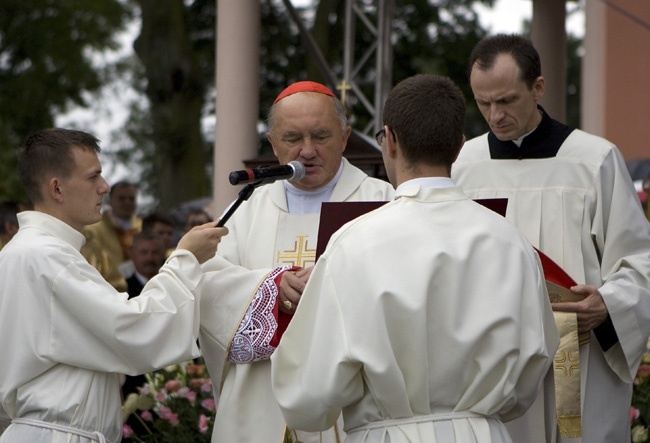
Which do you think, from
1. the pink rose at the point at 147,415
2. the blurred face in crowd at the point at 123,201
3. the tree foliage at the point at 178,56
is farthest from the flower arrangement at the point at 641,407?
the tree foliage at the point at 178,56

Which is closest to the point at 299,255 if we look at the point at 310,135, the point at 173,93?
the point at 310,135

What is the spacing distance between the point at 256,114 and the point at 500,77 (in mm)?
3855

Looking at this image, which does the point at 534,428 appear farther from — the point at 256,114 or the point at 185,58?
the point at 185,58

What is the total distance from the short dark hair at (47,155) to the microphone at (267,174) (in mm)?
792

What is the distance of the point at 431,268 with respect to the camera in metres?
3.52

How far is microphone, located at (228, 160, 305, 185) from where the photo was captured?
428 centimetres

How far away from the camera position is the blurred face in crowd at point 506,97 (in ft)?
15.8

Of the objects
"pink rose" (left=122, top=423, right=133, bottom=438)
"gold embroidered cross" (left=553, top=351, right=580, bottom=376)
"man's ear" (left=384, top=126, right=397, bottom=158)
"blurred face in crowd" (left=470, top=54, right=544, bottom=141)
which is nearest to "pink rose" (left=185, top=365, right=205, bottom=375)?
"pink rose" (left=122, top=423, right=133, bottom=438)

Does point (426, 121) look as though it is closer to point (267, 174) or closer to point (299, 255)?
point (267, 174)

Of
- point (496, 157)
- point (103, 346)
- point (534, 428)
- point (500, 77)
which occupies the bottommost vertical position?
point (534, 428)

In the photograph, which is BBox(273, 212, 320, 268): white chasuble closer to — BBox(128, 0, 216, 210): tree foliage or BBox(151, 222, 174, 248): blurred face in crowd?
BBox(151, 222, 174, 248): blurred face in crowd

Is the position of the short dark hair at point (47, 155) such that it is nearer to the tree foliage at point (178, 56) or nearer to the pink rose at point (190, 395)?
the pink rose at point (190, 395)

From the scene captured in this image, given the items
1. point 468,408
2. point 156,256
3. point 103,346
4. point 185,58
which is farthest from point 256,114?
point 185,58

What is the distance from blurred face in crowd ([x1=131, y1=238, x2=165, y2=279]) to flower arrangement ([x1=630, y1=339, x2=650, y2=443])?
360 cm
